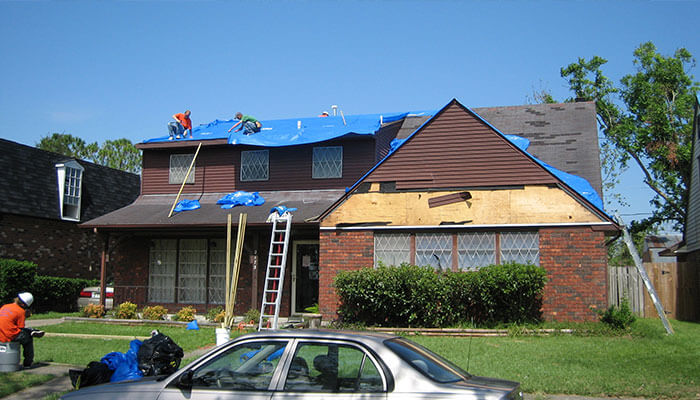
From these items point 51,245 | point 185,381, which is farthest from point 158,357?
point 51,245

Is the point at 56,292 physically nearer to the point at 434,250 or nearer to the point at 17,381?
the point at 17,381

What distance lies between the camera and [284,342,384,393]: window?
530 cm

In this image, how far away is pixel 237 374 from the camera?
569 cm

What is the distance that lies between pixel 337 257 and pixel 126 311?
6606 mm

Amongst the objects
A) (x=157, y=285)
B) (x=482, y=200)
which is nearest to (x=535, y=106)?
(x=482, y=200)

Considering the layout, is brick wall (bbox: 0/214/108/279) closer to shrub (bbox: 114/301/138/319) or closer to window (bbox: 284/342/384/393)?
shrub (bbox: 114/301/138/319)

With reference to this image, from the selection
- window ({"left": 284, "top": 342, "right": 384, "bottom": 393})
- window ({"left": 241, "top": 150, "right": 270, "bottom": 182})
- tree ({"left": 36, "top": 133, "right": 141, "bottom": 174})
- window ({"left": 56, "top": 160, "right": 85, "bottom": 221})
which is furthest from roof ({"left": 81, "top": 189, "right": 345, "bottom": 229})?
tree ({"left": 36, "top": 133, "right": 141, "bottom": 174})

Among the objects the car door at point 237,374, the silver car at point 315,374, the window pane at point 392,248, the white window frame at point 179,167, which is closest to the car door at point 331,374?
the silver car at point 315,374

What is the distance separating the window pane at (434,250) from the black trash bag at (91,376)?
29.3ft

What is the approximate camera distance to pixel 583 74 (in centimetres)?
3472

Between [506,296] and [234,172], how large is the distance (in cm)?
1010

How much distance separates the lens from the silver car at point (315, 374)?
5.23m

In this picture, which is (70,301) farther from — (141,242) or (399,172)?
(399,172)

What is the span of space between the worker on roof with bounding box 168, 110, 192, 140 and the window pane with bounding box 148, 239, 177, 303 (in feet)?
12.4
